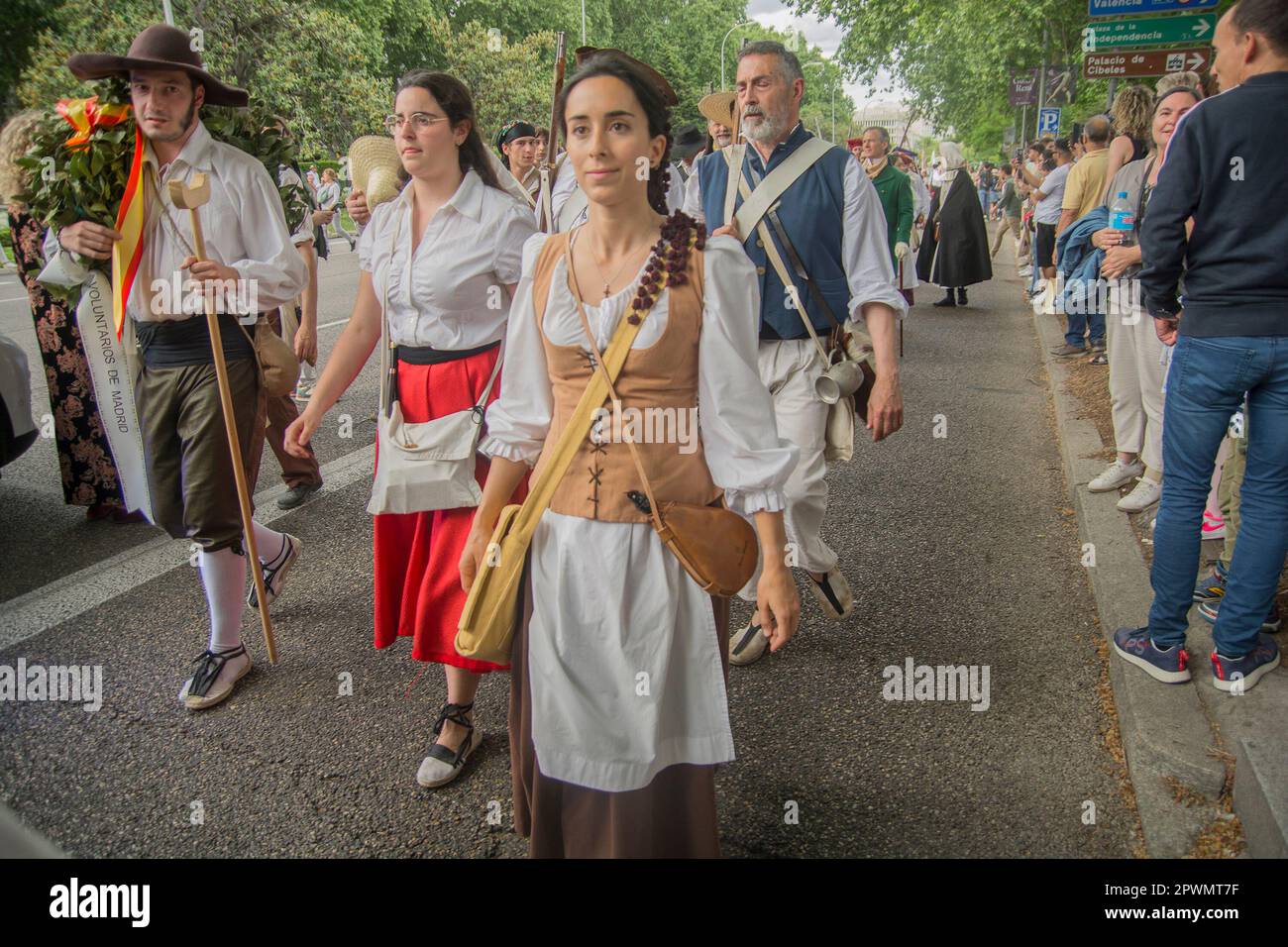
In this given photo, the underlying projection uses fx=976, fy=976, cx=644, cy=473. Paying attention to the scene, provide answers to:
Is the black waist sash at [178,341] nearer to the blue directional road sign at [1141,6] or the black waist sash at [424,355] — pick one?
the black waist sash at [424,355]

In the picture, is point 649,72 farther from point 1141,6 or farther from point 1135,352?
point 1141,6

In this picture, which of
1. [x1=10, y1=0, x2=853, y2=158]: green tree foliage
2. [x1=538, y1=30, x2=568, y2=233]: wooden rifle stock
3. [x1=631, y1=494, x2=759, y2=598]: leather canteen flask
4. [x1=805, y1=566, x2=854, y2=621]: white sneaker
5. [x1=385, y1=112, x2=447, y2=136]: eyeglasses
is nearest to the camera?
[x1=631, y1=494, x2=759, y2=598]: leather canteen flask

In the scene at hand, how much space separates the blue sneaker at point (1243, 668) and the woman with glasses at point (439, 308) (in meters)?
2.39

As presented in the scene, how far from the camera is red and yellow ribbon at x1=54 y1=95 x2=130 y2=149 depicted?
3.44m

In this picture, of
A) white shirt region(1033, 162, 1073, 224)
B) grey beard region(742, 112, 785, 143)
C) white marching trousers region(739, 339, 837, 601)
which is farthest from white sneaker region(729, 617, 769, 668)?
white shirt region(1033, 162, 1073, 224)

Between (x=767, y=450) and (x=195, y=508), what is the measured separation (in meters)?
2.37

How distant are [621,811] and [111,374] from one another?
2.69m

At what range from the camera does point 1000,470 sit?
248 inches

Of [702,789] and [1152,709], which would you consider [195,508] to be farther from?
[1152,709]

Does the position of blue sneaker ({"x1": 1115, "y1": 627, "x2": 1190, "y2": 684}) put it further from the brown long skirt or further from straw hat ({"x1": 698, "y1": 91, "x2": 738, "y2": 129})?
straw hat ({"x1": 698, "y1": 91, "x2": 738, "y2": 129})

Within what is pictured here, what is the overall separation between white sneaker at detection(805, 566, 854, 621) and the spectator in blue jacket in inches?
41.2

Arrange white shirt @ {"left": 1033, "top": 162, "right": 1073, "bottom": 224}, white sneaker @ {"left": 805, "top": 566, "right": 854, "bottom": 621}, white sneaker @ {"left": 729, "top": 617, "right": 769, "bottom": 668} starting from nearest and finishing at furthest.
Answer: white sneaker @ {"left": 729, "top": 617, "right": 769, "bottom": 668} < white sneaker @ {"left": 805, "top": 566, "right": 854, "bottom": 621} < white shirt @ {"left": 1033, "top": 162, "right": 1073, "bottom": 224}

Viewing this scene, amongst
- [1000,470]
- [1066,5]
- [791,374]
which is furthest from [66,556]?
[1066,5]

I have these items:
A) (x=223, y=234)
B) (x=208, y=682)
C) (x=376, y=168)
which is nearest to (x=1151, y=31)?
(x=376, y=168)
